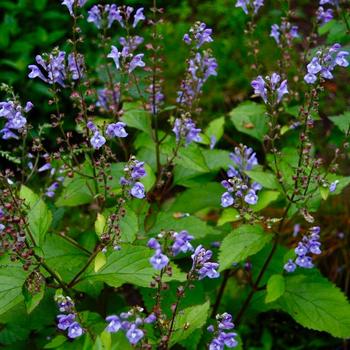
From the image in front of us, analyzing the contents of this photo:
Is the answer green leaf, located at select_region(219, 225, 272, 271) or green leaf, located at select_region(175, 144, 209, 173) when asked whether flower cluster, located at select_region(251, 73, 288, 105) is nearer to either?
green leaf, located at select_region(175, 144, 209, 173)

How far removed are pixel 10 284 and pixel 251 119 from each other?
2.20m

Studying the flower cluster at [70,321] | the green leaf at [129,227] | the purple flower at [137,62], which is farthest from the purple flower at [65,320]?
the purple flower at [137,62]

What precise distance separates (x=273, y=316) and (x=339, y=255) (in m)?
0.85

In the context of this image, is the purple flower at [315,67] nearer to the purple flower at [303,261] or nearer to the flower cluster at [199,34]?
the flower cluster at [199,34]

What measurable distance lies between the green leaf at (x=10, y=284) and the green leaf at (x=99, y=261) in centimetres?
43

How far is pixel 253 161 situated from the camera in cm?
382

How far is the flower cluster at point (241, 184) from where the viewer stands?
323 cm

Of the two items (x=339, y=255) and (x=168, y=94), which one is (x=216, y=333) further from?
(x=168, y=94)

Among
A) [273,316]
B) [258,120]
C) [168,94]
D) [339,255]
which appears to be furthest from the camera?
[168,94]

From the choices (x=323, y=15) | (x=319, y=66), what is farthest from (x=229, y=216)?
(x=323, y=15)

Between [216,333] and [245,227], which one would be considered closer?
[216,333]

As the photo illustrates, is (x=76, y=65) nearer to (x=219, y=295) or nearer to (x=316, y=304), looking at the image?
(x=219, y=295)

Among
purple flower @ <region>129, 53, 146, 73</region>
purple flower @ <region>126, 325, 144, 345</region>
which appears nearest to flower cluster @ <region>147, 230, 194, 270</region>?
purple flower @ <region>126, 325, 144, 345</region>

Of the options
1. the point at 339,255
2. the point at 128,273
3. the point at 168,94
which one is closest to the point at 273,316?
the point at 339,255
